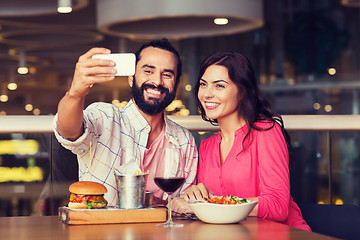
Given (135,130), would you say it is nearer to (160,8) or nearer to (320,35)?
(160,8)

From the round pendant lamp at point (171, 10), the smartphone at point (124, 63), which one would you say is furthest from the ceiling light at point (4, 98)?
the smartphone at point (124, 63)

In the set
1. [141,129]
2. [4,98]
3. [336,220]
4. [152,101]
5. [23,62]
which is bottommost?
[336,220]

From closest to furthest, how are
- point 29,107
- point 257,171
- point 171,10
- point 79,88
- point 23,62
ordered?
1. point 79,88
2. point 257,171
3. point 171,10
4. point 29,107
5. point 23,62

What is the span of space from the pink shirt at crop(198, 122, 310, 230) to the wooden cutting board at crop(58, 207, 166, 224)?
0.52 meters

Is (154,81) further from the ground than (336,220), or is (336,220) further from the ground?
(154,81)

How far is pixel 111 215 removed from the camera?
1570 mm

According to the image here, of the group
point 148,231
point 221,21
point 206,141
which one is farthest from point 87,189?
point 221,21

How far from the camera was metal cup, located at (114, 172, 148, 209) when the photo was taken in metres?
1.59

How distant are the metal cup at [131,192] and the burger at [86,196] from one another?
2.3 inches

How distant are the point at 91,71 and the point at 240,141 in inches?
31.8

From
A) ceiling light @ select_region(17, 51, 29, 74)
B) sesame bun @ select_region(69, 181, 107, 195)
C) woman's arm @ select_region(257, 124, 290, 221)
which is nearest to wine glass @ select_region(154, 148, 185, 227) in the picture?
sesame bun @ select_region(69, 181, 107, 195)

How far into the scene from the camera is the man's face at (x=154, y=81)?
7.62 feet

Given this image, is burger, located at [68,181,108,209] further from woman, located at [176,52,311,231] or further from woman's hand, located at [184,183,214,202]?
woman, located at [176,52,311,231]

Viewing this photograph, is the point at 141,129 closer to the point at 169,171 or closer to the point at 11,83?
the point at 169,171
